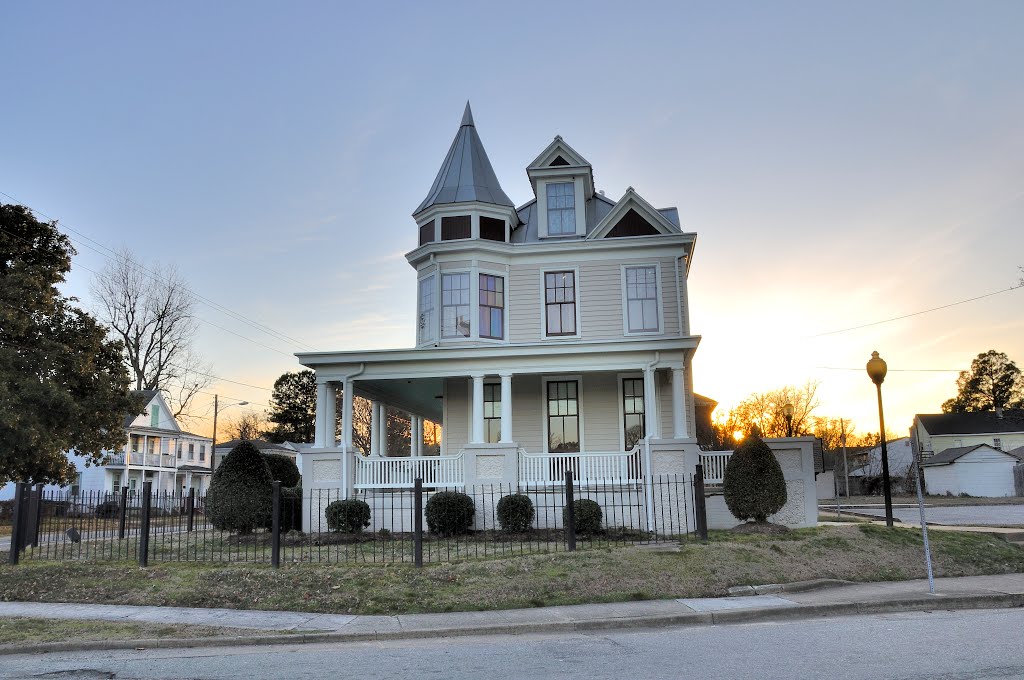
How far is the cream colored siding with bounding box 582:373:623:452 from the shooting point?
22.8m

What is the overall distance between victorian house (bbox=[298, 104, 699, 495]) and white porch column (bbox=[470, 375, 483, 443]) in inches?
1.3

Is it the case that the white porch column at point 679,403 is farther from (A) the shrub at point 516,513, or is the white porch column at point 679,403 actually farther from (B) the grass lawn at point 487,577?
(B) the grass lawn at point 487,577

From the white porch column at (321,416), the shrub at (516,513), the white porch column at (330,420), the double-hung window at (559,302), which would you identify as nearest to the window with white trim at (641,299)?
the double-hung window at (559,302)

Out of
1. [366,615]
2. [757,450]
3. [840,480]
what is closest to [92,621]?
[366,615]

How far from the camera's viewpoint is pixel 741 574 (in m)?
12.9

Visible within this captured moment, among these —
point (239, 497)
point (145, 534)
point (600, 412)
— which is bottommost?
point (145, 534)

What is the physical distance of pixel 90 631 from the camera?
10.1m

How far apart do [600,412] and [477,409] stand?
4203 mm

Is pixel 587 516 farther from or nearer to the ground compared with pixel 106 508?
nearer to the ground

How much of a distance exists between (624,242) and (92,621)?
56.0 ft

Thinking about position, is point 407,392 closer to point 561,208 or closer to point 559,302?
point 559,302

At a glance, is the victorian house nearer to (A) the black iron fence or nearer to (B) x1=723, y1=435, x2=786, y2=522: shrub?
(A) the black iron fence

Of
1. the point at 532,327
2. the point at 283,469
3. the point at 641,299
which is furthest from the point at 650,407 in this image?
the point at 283,469

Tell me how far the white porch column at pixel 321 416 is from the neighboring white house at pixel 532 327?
0.04 meters
